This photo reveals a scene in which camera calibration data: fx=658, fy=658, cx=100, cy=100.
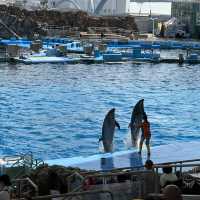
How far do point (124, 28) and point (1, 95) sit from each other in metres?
62.1

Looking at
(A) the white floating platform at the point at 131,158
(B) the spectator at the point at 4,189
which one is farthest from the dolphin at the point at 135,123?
(B) the spectator at the point at 4,189

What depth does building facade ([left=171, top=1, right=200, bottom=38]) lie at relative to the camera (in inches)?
3570

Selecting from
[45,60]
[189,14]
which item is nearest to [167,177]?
[45,60]

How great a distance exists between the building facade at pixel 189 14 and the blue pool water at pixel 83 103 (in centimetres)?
4624

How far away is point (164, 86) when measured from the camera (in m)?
34.6

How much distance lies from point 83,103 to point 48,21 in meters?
60.3

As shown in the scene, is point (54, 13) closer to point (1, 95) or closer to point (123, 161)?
point (1, 95)

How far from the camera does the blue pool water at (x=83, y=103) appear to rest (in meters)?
18.6

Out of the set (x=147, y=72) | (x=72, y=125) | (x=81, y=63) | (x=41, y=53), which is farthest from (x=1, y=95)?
(x=41, y=53)

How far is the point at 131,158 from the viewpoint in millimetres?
13539

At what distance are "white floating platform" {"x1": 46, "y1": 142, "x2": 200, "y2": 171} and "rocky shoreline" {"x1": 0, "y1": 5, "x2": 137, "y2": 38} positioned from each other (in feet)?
197

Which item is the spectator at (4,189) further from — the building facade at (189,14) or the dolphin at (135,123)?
the building facade at (189,14)

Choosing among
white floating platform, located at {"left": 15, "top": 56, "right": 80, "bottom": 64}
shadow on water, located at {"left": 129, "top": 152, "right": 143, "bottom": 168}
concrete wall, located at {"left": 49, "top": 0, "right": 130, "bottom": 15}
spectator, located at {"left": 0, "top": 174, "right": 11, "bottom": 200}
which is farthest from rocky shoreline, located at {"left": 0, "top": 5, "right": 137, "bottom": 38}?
spectator, located at {"left": 0, "top": 174, "right": 11, "bottom": 200}

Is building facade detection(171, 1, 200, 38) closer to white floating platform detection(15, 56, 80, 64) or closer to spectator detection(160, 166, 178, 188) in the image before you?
white floating platform detection(15, 56, 80, 64)
